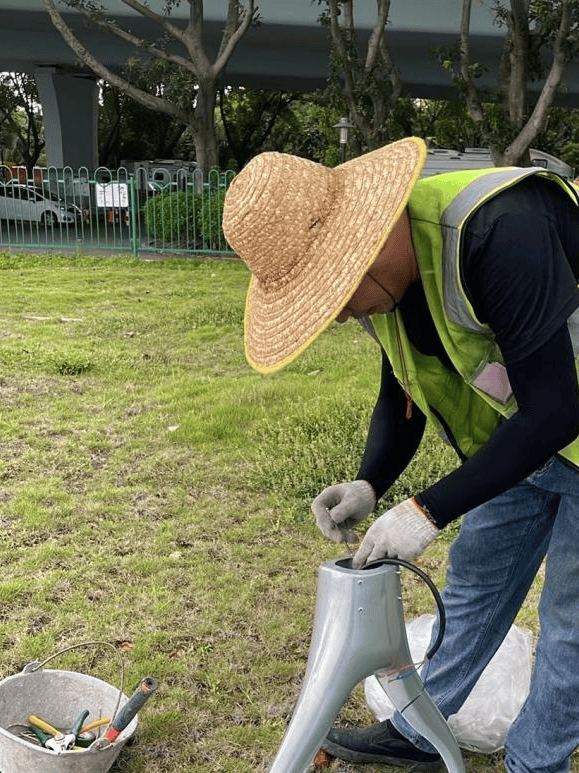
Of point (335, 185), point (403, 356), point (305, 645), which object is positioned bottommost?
point (305, 645)

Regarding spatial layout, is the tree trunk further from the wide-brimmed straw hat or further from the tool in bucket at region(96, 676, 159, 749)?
the wide-brimmed straw hat

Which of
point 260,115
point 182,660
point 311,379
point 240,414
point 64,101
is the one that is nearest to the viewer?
point 182,660

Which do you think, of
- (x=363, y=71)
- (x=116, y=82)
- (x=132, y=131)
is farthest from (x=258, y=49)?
(x=132, y=131)

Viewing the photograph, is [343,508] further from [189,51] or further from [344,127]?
[189,51]

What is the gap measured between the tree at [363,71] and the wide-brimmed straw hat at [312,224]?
36.1 feet

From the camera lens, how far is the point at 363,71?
39.8 feet

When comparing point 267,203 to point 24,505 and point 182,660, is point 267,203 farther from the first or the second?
point 24,505

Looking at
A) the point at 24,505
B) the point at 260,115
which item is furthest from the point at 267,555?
→ the point at 260,115

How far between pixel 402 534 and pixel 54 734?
116 centimetres

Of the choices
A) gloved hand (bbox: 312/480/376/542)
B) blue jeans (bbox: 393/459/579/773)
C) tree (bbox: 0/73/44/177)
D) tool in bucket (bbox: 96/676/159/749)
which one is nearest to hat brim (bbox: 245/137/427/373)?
gloved hand (bbox: 312/480/376/542)

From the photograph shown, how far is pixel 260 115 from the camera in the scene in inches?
1048

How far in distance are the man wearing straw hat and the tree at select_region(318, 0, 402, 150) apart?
10.9 m

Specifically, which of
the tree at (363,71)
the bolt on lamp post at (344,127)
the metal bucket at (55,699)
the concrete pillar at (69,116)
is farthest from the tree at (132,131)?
the metal bucket at (55,699)

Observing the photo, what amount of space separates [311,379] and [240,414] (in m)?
0.83
